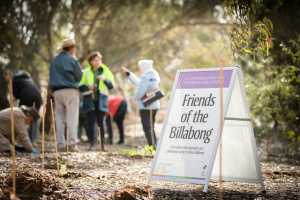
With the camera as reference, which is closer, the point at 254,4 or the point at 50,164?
the point at 254,4

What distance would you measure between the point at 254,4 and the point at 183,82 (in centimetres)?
113

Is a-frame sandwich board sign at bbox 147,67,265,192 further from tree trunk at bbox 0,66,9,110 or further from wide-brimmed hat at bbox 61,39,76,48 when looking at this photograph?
tree trunk at bbox 0,66,9,110

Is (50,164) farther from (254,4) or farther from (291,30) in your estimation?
(291,30)

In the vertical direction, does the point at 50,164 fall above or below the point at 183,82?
below

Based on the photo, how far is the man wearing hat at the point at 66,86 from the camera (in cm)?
745

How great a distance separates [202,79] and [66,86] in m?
3.79

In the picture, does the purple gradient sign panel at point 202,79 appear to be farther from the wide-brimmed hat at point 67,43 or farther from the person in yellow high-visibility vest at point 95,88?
the wide-brimmed hat at point 67,43

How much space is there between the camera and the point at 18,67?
12297 millimetres

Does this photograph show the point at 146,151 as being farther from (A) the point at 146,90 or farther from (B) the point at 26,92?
(B) the point at 26,92

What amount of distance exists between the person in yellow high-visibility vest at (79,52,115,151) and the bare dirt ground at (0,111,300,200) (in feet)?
5.07

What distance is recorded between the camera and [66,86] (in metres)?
7.46

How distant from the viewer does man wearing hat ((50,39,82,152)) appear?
7.45 m

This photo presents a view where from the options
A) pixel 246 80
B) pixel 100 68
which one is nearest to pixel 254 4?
pixel 246 80

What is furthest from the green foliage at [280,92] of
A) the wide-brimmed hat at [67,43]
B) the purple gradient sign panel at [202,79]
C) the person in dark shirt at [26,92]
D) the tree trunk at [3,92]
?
the tree trunk at [3,92]
